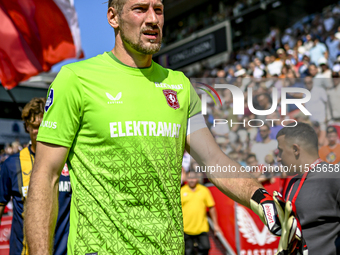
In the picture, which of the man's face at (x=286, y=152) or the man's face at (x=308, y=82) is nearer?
the man's face at (x=286, y=152)

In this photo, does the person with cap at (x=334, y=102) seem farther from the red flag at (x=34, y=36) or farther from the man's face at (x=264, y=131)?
the red flag at (x=34, y=36)

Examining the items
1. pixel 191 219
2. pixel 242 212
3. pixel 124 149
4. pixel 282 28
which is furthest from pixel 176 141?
pixel 282 28

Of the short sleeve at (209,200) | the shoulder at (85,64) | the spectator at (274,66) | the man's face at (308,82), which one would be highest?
the spectator at (274,66)

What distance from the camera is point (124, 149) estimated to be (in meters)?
1.99

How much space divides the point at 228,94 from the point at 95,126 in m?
9.33

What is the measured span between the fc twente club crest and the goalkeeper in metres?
0.01

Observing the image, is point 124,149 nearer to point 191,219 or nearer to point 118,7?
point 118,7

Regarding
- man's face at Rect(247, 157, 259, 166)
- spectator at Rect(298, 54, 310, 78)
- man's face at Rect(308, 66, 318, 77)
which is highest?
spectator at Rect(298, 54, 310, 78)

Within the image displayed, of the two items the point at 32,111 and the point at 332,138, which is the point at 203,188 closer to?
the point at 332,138

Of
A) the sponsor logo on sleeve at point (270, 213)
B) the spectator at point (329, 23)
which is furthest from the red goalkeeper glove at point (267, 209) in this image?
the spectator at point (329, 23)

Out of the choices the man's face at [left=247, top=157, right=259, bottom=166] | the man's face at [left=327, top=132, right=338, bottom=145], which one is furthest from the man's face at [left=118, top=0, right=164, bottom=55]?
the man's face at [left=247, top=157, right=259, bottom=166]

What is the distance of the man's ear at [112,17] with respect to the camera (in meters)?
2.24

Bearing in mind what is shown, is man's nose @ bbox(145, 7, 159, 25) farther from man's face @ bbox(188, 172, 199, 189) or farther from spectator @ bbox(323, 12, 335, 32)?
spectator @ bbox(323, 12, 335, 32)

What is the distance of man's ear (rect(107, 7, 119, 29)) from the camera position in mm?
2236
